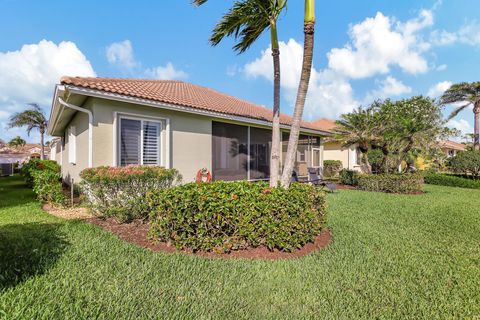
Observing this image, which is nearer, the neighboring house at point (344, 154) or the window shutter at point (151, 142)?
the window shutter at point (151, 142)

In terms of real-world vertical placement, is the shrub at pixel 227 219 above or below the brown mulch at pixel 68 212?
above

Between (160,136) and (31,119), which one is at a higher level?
(31,119)

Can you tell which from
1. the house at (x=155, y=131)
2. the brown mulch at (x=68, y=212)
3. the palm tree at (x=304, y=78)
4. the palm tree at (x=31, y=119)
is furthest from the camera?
the palm tree at (x=31, y=119)

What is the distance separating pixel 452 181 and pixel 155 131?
21.7 meters

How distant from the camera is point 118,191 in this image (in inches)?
242

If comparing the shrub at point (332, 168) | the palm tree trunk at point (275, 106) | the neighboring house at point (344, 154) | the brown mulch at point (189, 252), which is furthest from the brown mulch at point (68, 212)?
the neighboring house at point (344, 154)

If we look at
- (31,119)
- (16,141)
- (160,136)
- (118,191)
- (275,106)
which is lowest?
(118,191)

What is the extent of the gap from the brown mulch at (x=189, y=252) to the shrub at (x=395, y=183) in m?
10.2

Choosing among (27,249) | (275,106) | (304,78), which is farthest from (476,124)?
(27,249)

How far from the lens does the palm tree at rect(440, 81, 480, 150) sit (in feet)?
73.9

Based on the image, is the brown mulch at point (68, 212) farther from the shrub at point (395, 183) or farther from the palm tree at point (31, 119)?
the palm tree at point (31, 119)

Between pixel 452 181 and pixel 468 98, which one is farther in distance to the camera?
pixel 468 98

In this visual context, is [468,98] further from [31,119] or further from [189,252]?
[31,119]

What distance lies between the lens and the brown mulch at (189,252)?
4.41 m
